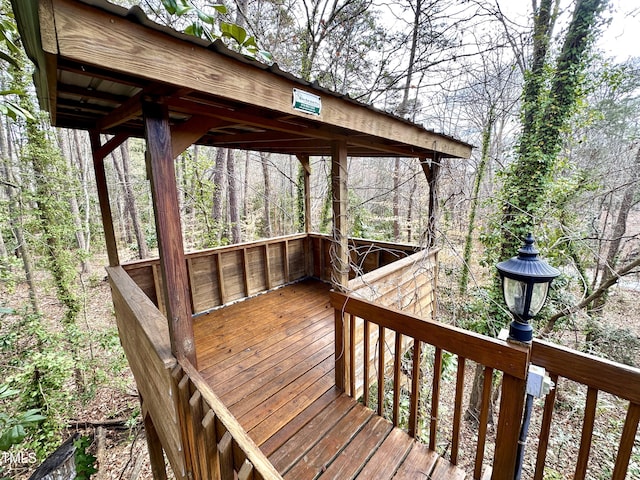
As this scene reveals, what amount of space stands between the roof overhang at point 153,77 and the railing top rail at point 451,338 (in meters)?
1.51

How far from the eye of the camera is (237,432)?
1.23m

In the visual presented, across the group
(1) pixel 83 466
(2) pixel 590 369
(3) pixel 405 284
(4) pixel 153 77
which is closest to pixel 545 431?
(2) pixel 590 369

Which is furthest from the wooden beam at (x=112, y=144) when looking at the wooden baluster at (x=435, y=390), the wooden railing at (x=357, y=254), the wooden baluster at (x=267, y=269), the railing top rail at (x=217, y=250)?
the wooden baluster at (x=435, y=390)

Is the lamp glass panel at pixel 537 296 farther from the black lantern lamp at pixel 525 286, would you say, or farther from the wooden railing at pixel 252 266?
the wooden railing at pixel 252 266

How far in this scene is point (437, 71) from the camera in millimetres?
6605

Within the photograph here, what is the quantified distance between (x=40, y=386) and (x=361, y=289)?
6.57m

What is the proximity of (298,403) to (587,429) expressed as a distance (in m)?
1.98

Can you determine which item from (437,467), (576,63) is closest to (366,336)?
(437,467)

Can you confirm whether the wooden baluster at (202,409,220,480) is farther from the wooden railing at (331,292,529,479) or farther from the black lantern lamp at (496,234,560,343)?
the black lantern lamp at (496,234,560,343)

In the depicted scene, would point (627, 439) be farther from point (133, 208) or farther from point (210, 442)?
point (133, 208)

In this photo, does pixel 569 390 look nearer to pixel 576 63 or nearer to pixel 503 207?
pixel 503 207

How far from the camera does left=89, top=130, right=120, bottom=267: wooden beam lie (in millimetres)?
3234

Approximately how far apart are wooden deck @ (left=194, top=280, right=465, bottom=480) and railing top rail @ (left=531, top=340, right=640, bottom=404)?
3.61 feet

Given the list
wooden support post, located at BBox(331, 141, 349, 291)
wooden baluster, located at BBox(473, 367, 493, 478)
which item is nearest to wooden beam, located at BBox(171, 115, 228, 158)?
wooden support post, located at BBox(331, 141, 349, 291)
